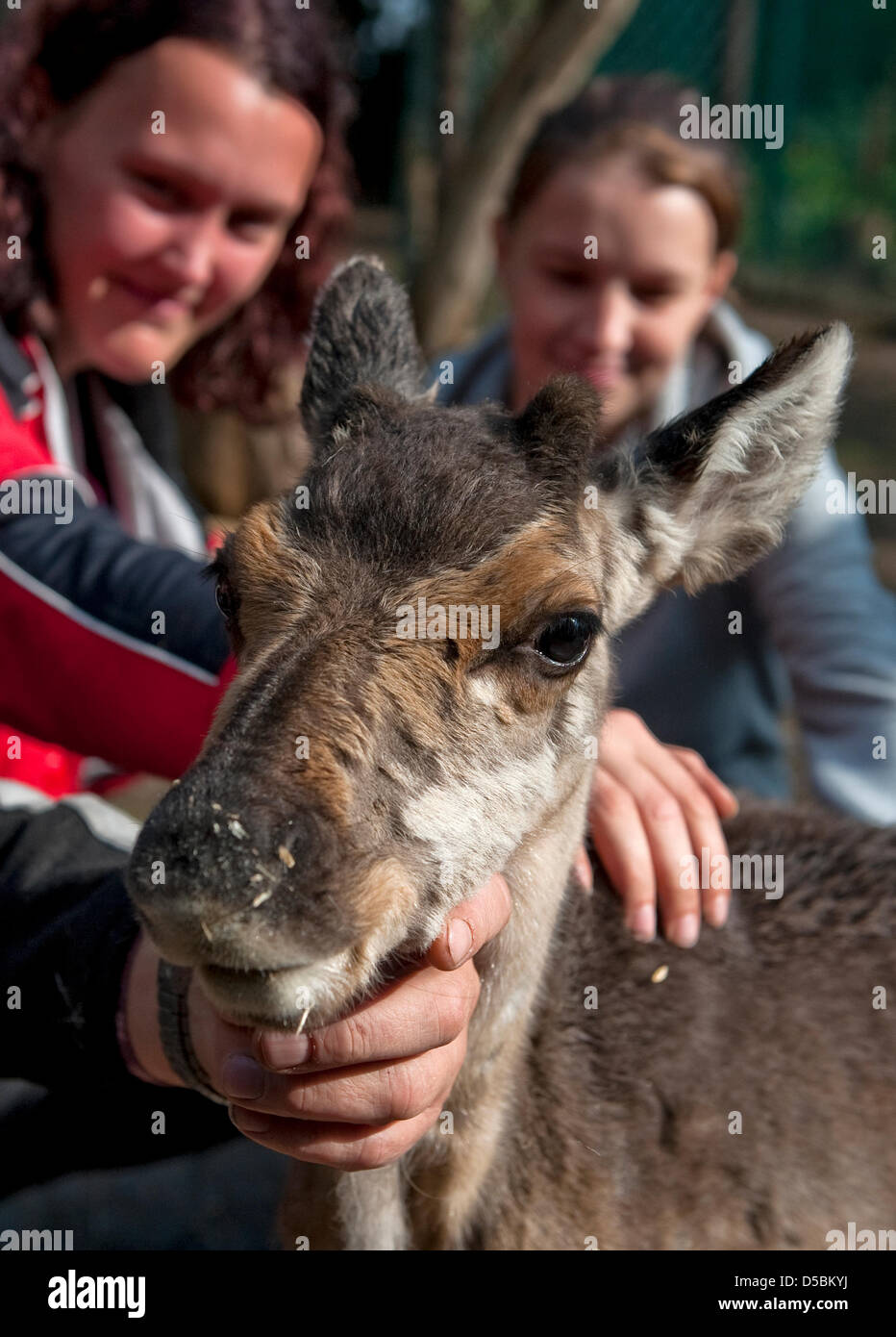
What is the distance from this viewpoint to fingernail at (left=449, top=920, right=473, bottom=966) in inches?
101

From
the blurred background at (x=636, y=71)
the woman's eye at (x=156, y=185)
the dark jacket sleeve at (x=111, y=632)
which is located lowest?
the dark jacket sleeve at (x=111, y=632)

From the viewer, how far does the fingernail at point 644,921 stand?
3.67m

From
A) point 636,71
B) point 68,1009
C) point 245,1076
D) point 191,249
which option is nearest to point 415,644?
→ point 245,1076

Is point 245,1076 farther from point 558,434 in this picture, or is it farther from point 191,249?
point 191,249

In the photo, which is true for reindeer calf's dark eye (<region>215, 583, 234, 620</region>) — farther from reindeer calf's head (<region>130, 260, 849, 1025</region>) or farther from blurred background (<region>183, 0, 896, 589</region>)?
blurred background (<region>183, 0, 896, 589</region>)

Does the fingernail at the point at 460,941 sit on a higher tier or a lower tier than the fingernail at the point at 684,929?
lower

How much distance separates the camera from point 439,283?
11.1 metres

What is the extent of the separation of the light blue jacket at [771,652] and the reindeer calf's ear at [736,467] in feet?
4.71

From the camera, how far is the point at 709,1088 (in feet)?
12.1

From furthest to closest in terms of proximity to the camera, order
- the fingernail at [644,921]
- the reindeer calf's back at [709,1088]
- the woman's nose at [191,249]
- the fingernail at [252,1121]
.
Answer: the woman's nose at [191,249] < the fingernail at [644,921] < the reindeer calf's back at [709,1088] < the fingernail at [252,1121]

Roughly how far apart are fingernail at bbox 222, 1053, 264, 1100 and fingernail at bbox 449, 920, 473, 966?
48cm

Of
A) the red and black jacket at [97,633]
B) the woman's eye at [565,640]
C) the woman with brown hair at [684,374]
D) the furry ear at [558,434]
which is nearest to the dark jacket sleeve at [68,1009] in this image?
the red and black jacket at [97,633]

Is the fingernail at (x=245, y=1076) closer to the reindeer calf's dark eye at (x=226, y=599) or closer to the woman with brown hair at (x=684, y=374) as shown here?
the reindeer calf's dark eye at (x=226, y=599)

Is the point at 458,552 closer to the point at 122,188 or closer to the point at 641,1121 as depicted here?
the point at 641,1121
